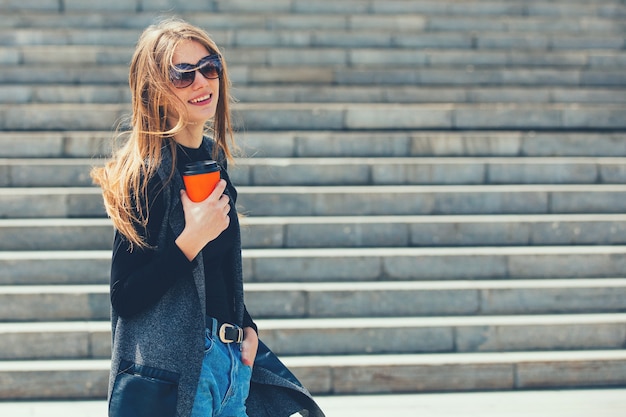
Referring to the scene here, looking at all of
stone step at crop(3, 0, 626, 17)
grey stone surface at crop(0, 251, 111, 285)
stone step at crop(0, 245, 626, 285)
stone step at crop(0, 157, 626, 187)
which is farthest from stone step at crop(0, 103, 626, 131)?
stone step at crop(3, 0, 626, 17)

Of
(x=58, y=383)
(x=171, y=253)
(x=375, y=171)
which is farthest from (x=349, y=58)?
(x=171, y=253)

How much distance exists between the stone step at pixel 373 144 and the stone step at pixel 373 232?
0.81 m

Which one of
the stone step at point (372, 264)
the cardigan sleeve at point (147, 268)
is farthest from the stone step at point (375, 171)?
the cardigan sleeve at point (147, 268)

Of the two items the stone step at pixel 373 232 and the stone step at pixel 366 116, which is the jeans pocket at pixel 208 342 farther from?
the stone step at pixel 366 116

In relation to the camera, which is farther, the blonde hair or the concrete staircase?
the concrete staircase

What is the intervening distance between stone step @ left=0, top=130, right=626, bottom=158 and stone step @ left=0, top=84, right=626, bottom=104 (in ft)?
1.98

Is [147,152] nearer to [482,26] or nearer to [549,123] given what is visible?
[549,123]

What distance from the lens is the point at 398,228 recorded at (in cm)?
596

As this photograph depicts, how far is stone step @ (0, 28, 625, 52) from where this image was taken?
27.1ft

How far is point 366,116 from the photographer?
282 inches

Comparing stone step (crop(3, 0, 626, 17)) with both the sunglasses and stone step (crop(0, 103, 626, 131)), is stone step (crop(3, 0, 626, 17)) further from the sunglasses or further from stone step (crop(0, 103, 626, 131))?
the sunglasses

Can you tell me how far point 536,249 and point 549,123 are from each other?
67.5 inches

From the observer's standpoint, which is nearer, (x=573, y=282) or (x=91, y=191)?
(x=573, y=282)

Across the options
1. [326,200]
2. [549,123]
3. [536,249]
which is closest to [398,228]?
[326,200]
